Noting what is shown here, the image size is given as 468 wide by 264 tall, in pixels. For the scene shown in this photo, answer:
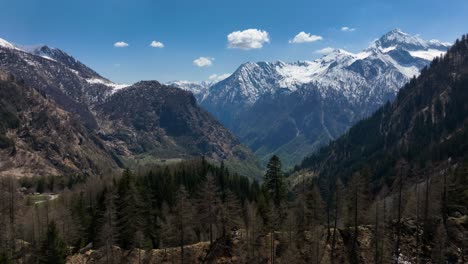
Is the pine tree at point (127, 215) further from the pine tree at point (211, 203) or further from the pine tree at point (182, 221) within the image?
the pine tree at point (211, 203)

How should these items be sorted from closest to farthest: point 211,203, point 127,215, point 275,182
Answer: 1. point 211,203
2. point 127,215
3. point 275,182

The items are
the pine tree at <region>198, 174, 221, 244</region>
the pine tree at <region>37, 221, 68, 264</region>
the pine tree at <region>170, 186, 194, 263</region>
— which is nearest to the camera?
the pine tree at <region>37, 221, 68, 264</region>

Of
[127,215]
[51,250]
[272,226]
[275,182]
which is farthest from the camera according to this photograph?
[275,182]

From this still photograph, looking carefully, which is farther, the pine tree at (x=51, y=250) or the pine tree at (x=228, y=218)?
the pine tree at (x=228, y=218)

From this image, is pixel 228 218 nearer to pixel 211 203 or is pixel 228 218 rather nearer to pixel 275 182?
pixel 211 203

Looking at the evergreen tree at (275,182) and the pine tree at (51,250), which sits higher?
the evergreen tree at (275,182)

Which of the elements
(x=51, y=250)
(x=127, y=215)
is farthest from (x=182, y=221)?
(x=51, y=250)

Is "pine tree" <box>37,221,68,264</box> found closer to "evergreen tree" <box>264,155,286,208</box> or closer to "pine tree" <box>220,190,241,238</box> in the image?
"pine tree" <box>220,190,241,238</box>

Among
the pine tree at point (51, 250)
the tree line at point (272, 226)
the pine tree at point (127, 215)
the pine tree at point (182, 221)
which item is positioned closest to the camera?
the pine tree at point (51, 250)

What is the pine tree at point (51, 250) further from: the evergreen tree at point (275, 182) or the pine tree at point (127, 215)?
the evergreen tree at point (275, 182)

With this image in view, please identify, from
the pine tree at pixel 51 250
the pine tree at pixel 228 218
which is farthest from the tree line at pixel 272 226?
the pine tree at pixel 51 250

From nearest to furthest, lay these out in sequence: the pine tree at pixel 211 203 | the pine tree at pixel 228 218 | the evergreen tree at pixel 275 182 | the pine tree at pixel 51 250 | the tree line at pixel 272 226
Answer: the pine tree at pixel 51 250, the tree line at pixel 272 226, the pine tree at pixel 211 203, the pine tree at pixel 228 218, the evergreen tree at pixel 275 182

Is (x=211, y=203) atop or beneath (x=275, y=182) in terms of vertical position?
beneath

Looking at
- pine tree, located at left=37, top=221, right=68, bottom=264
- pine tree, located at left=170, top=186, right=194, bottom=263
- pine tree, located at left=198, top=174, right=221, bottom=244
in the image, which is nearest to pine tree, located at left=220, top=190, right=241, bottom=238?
pine tree, located at left=198, top=174, right=221, bottom=244
